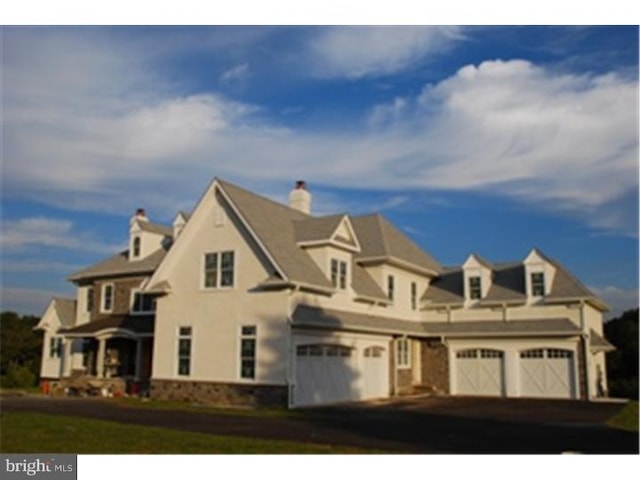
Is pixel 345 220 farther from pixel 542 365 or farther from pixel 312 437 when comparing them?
pixel 312 437

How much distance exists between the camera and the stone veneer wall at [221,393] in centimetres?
2134

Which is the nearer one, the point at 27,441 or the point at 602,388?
the point at 27,441

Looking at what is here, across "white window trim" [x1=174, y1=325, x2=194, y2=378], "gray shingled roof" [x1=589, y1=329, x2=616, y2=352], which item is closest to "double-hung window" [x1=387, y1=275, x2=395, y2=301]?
"gray shingled roof" [x1=589, y1=329, x2=616, y2=352]

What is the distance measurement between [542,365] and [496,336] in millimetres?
2040

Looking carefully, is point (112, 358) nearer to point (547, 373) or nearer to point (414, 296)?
point (414, 296)

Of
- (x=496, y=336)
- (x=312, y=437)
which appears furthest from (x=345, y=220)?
(x=312, y=437)

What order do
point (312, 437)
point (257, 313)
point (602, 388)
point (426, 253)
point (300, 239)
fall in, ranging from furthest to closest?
point (426, 253) < point (602, 388) < point (300, 239) < point (257, 313) < point (312, 437)

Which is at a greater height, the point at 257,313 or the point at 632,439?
the point at 257,313

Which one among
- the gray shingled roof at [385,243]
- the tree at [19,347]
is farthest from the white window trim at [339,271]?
the tree at [19,347]

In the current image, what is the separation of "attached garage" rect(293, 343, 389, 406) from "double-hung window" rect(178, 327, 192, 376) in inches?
170

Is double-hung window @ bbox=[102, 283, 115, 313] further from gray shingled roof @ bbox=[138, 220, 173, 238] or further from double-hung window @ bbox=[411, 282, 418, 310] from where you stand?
double-hung window @ bbox=[411, 282, 418, 310]

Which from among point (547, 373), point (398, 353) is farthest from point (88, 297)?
point (547, 373)

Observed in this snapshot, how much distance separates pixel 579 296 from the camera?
87.8ft

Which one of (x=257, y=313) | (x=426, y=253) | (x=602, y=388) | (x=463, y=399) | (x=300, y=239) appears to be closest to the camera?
(x=257, y=313)
